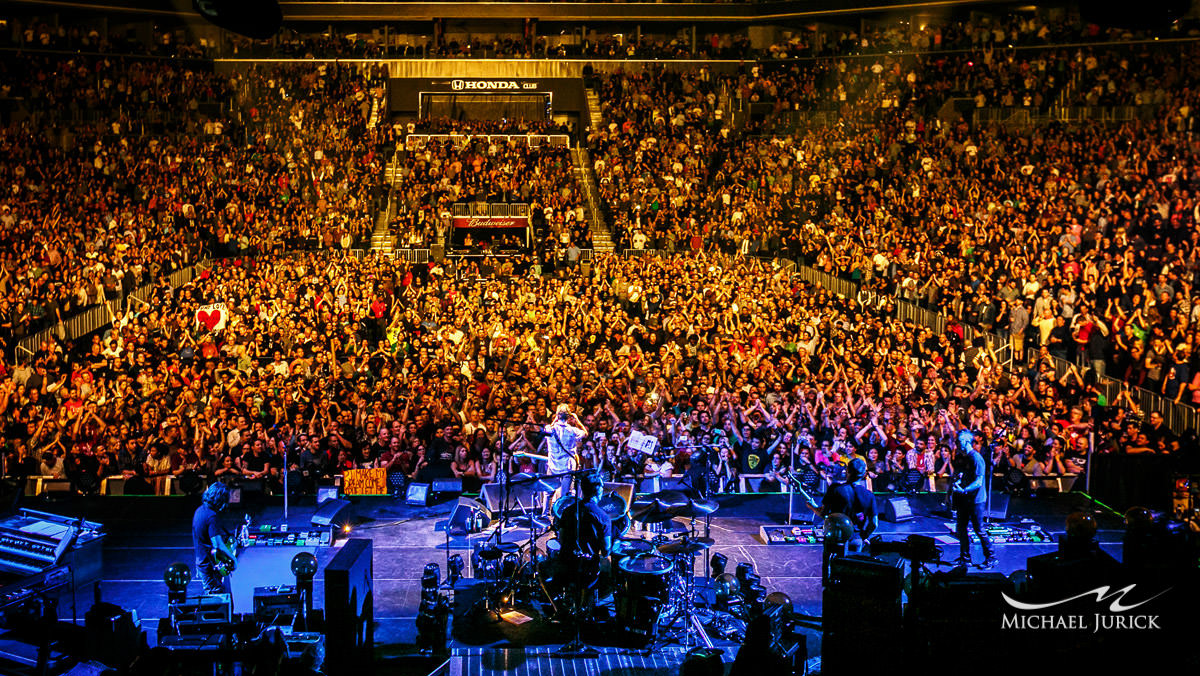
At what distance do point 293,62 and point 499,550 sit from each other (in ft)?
81.5

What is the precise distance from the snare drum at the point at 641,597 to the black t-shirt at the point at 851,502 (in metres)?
2.05

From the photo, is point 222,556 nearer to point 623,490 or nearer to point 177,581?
point 177,581

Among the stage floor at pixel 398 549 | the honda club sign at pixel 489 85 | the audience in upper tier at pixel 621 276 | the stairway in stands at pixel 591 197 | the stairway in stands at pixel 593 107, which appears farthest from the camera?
the honda club sign at pixel 489 85

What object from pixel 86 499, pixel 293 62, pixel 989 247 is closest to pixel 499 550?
pixel 86 499

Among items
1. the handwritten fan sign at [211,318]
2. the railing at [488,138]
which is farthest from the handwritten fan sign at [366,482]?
the railing at [488,138]

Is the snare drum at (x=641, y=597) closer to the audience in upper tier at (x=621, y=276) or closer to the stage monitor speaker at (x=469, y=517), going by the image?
the stage monitor speaker at (x=469, y=517)

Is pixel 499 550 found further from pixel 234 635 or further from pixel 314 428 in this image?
pixel 314 428

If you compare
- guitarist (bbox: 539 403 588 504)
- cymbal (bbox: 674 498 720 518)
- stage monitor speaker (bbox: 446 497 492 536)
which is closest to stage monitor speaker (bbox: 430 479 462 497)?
guitarist (bbox: 539 403 588 504)

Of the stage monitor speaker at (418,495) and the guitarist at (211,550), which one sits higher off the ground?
the guitarist at (211,550)

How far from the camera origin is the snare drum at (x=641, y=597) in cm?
783

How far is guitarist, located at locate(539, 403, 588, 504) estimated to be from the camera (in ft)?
35.1

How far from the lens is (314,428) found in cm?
1266

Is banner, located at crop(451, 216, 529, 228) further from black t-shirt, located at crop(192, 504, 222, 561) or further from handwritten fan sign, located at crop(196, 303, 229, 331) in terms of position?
black t-shirt, located at crop(192, 504, 222, 561)

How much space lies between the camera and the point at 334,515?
10531 millimetres
